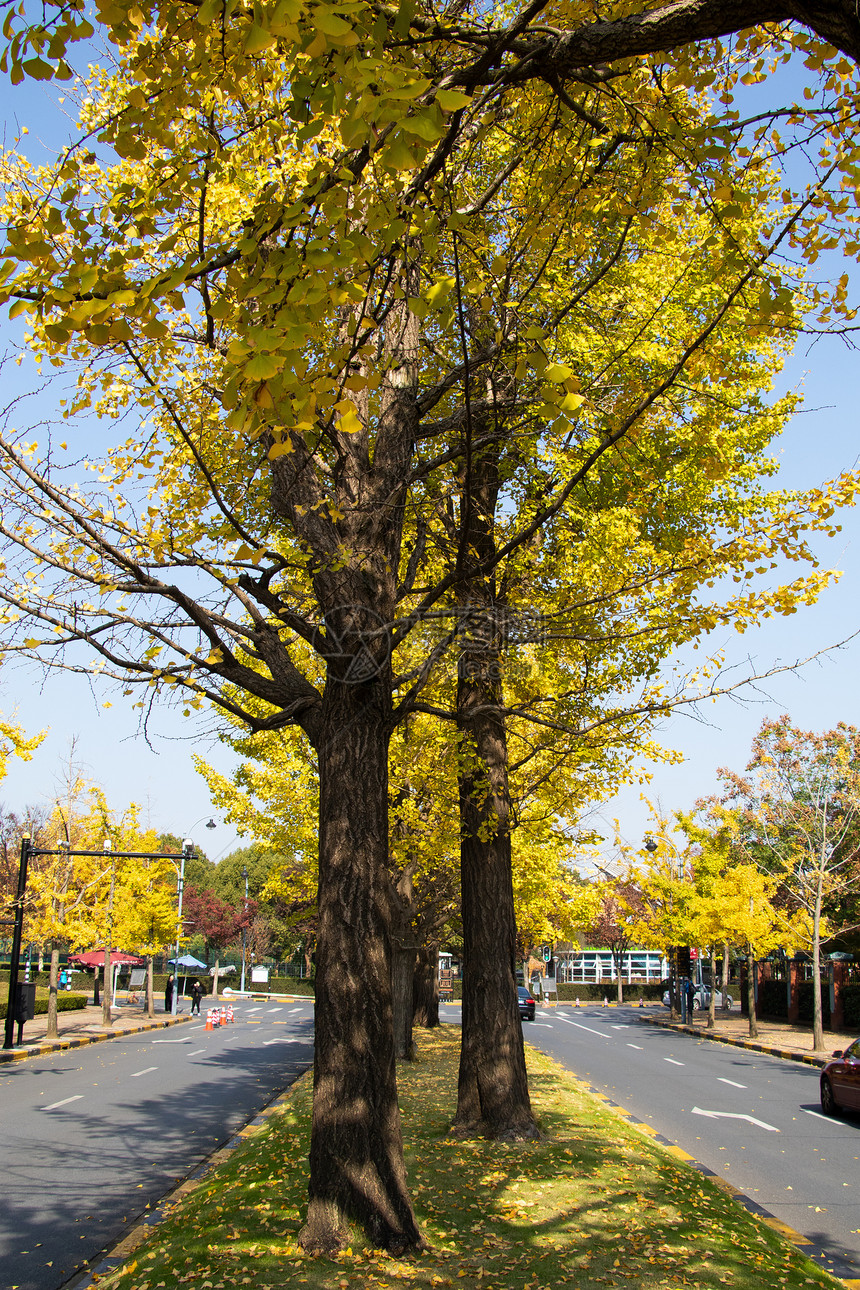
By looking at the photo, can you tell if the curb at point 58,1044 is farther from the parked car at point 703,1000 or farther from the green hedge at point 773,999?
the parked car at point 703,1000

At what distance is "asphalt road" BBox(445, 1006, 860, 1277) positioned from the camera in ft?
27.5

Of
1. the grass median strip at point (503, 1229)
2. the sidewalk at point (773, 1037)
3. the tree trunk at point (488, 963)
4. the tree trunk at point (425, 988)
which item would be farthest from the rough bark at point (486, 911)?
the tree trunk at point (425, 988)

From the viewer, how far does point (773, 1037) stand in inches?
1085

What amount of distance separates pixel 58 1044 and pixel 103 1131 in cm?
1290

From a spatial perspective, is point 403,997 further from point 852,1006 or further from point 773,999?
point 773,999

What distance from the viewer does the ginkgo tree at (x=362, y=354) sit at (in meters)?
3.62

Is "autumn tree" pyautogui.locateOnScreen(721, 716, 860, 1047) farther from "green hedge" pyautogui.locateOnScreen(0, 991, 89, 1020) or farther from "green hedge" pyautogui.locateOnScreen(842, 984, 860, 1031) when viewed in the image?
"green hedge" pyautogui.locateOnScreen(0, 991, 89, 1020)

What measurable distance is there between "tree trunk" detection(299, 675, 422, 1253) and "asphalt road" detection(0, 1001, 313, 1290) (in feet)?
8.09

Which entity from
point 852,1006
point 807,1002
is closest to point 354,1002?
point 852,1006

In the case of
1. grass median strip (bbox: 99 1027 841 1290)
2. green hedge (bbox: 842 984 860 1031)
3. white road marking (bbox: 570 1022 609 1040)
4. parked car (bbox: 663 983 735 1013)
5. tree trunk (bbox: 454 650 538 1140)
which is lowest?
parked car (bbox: 663 983 735 1013)

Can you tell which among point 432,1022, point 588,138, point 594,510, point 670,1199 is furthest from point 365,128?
point 432,1022

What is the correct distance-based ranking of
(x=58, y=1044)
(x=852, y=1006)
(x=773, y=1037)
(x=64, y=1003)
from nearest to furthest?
(x=58, y=1044) → (x=773, y=1037) → (x=852, y=1006) → (x=64, y=1003)

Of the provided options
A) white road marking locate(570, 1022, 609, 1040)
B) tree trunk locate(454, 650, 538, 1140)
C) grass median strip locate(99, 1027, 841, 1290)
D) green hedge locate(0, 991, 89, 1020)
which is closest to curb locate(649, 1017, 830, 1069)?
white road marking locate(570, 1022, 609, 1040)

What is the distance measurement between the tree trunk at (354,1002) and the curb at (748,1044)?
14748 millimetres
